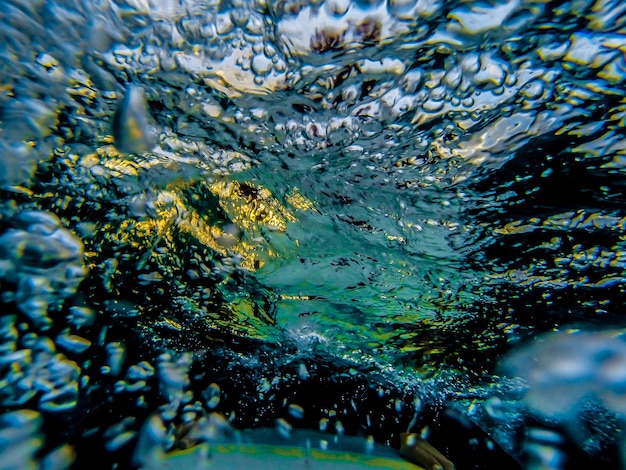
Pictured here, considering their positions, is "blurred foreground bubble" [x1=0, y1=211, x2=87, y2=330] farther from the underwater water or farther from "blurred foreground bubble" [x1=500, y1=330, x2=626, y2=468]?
"blurred foreground bubble" [x1=500, y1=330, x2=626, y2=468]

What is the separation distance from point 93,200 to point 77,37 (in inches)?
98.4

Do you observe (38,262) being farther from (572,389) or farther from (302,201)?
(572,389)

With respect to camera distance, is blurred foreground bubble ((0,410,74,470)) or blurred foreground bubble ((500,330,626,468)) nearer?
blurred foreground bubble ((0,410,74,470))

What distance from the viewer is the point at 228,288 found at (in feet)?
22.5

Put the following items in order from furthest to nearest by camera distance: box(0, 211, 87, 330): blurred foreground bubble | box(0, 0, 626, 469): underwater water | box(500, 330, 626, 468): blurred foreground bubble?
1. box(500, 330, 626, 468): blurred foreground bubble
2. box(0, 211, 87, 330): blurred foreground bubble
3. box(0, 0, 626, 469): underwater water

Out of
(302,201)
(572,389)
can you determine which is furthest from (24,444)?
(572,389)

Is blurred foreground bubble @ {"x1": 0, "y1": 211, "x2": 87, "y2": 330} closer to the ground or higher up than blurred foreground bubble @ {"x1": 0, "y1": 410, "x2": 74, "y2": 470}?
higher up

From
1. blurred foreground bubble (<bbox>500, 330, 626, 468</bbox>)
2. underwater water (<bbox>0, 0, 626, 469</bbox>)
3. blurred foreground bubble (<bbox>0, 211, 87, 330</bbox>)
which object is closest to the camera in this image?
underwater water (<bbox>0, 0, 626, 469</bbox>)

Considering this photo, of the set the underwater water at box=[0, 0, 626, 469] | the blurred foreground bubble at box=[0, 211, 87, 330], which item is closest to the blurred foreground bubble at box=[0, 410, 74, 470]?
the underwater water at box=[0, 0, 626, 469]

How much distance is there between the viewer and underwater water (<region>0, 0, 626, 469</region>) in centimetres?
309

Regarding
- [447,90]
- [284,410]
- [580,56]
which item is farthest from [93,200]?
[284,410]

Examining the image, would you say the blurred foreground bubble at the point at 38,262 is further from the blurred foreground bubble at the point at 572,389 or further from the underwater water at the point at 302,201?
the blurred foreground bubble at the point at 572,389

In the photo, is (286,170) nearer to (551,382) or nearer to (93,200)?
(93,200)

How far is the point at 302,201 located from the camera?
16.9ft
